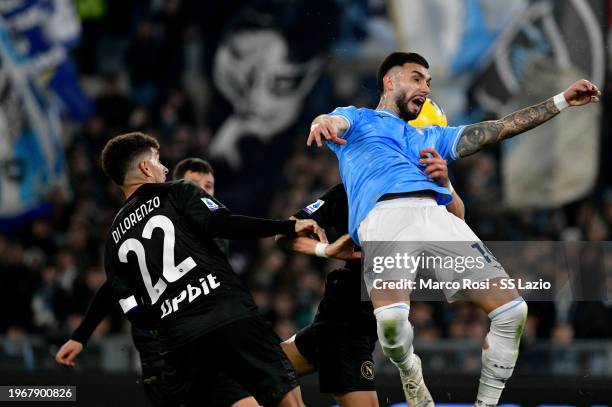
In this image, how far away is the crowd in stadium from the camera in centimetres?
1030

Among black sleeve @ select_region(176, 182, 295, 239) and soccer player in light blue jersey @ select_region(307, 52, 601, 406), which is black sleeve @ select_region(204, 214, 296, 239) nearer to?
black sleeve @ select_region(176, 182, 295, 239)

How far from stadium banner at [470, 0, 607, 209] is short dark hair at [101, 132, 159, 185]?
15.6ft

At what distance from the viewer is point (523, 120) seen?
6.02m

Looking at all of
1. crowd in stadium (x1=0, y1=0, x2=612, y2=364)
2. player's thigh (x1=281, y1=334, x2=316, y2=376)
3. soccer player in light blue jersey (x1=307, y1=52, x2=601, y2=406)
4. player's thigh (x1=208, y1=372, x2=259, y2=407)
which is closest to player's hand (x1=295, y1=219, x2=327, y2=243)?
soccer player in light blue jersey (x1=307, y1=52, x2=601, y2=406)

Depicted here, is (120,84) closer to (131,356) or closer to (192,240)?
(131,356)

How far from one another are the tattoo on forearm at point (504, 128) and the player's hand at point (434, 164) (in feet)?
0.57

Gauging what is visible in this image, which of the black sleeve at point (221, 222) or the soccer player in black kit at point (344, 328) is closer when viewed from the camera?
the black sleeve at point (221, 222)

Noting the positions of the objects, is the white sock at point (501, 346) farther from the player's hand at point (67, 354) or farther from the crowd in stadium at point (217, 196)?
the crowd in stadium at point (217, 196)

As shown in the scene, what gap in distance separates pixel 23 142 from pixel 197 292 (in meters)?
6.91

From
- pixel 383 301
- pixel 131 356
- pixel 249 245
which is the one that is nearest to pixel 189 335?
pixel 383 301

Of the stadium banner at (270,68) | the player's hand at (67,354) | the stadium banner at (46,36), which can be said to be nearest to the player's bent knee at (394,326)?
the player's hand at (67,354)

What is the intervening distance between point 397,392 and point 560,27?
12.7 feet

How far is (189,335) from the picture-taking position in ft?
18.6

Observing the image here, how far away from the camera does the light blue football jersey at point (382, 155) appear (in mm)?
5996
